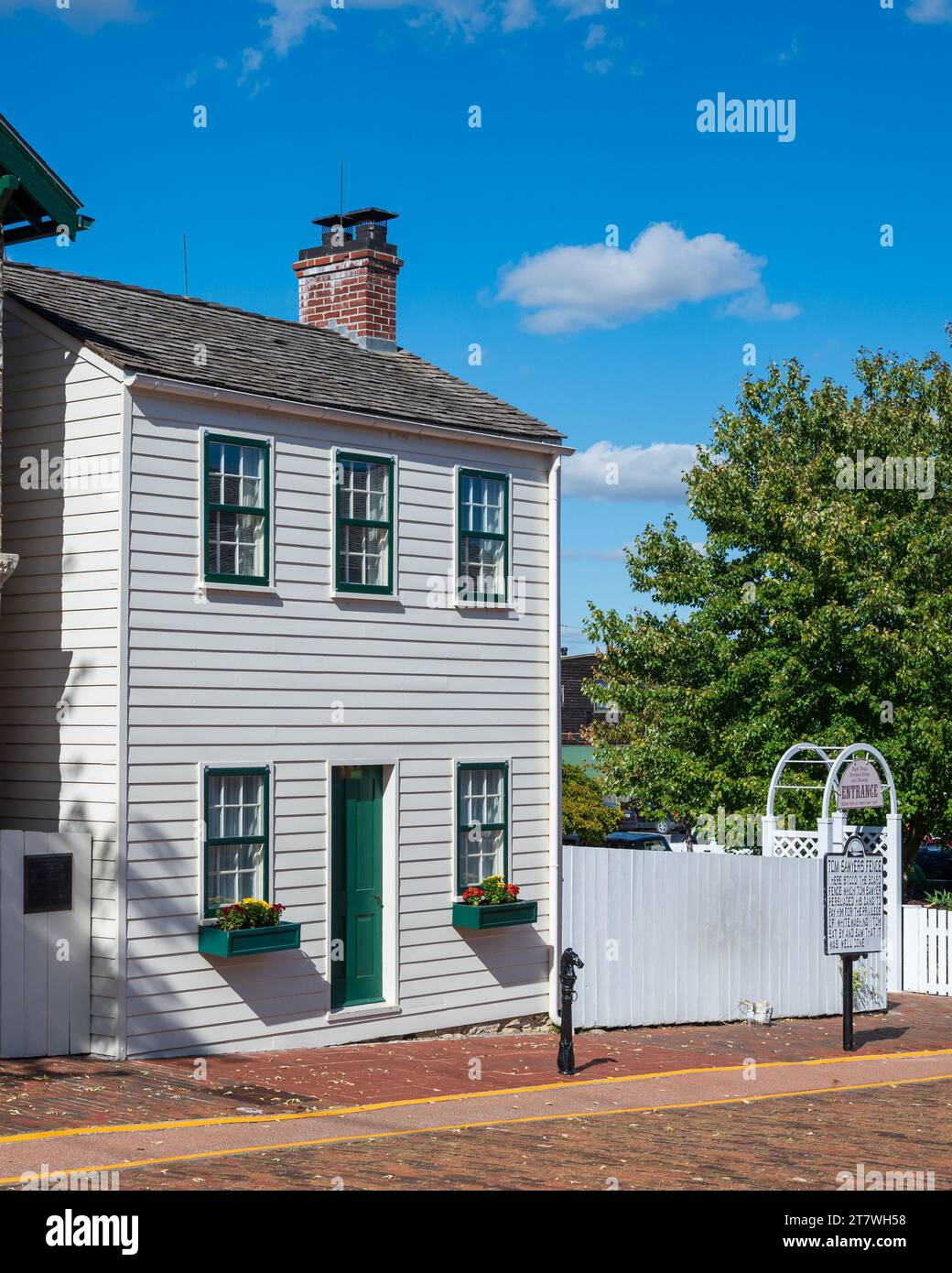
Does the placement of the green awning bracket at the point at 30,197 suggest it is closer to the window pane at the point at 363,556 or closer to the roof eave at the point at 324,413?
the roof eave at the point at 324,413

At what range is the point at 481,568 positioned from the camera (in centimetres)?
1745

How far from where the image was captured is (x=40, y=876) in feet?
43.7

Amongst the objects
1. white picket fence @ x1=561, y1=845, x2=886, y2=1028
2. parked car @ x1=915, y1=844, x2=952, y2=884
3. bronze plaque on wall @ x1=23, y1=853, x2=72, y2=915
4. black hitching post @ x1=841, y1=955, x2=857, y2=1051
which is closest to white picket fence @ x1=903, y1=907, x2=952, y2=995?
white picket fence @ x1=561, y1=845, x2=886, y2=1028

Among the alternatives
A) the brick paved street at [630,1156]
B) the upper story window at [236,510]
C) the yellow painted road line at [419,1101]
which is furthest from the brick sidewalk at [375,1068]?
the upper story window at [236,510]

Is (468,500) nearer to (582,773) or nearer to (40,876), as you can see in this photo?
(40,876)

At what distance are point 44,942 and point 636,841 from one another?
2564cm

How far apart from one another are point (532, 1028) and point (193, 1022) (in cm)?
484

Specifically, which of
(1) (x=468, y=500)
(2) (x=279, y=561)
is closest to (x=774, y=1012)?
(1) (x=468, y=500)

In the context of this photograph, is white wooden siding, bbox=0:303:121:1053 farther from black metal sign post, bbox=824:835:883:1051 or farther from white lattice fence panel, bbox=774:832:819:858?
white lattice fence panel, bbox=774:832:819:858

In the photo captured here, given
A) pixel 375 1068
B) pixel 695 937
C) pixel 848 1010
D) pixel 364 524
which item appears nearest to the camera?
pixel 375 1068

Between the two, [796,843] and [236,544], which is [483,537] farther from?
[796,843]

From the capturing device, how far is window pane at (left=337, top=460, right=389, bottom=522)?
15.9 m

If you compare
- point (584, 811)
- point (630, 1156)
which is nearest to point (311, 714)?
point (630, 1156)

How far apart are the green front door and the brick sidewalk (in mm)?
688
